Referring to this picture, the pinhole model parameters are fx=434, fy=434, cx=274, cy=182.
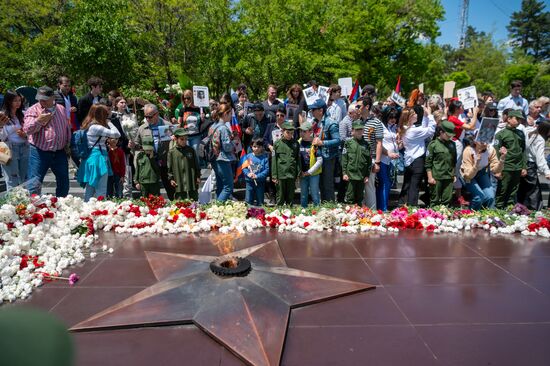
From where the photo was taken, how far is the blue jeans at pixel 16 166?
6.69m

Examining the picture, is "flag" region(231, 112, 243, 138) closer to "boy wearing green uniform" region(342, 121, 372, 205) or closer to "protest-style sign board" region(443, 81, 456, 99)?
"boy wearing green uniform" region(342, 121, 372, 205)

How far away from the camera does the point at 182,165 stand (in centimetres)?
643

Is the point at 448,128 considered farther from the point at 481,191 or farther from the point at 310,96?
the point at 310,96

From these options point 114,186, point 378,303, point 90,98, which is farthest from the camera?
point 90,98

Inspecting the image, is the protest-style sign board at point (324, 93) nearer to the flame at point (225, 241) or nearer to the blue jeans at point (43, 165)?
the flame at point (225, 241)

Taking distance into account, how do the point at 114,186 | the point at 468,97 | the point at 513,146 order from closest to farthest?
the point at 513,146, the point at 114,186, the point at 468,97

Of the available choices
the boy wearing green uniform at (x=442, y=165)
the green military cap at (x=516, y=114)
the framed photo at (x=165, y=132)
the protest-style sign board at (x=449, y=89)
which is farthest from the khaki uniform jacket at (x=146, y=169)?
the protest-style sign board at (x=449, y=89)

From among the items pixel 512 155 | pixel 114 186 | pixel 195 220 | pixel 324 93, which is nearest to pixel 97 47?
pixel 114 186

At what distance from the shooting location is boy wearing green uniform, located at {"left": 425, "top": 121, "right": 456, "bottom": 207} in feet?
21.2

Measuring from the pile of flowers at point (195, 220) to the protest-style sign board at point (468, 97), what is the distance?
113 inches

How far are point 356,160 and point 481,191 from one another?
6.74 feet

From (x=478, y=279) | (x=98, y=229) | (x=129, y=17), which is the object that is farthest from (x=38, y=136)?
(x=129, y=17)

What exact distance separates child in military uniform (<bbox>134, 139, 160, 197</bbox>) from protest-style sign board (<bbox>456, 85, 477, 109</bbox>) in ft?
18.6

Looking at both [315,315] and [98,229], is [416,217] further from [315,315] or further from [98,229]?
[98,229]
